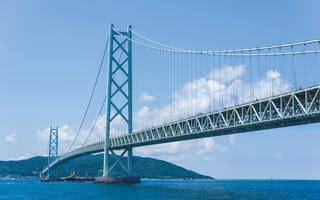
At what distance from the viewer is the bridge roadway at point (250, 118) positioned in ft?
113

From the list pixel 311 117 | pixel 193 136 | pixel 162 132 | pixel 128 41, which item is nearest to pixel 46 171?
pixel 128 41

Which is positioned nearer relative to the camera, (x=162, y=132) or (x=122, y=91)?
(x=162, y=132)

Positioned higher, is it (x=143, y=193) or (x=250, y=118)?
(x=250, y=118)

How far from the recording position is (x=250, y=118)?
40.4 m

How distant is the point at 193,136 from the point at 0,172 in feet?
511

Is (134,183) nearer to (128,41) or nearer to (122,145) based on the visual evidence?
(122,145)

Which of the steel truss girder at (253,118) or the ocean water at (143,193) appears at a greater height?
the steel truss girder at (253,118)

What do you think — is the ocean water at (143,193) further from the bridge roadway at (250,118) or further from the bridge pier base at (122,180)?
the bridge roadway at (250,118)

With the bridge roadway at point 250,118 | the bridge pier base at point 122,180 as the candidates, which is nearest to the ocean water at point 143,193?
the bridge pier base at point 122,180

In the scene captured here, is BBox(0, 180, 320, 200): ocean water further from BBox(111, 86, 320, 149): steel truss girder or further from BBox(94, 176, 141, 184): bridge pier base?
BBox(111, 86, 320, 149): steel truss girder

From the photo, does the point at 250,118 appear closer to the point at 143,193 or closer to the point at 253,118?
the point at 253,118

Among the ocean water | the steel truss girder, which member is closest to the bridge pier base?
the ocean water

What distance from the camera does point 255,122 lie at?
127ft

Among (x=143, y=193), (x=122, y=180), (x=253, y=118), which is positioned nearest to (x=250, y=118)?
(x=253, y=118)
